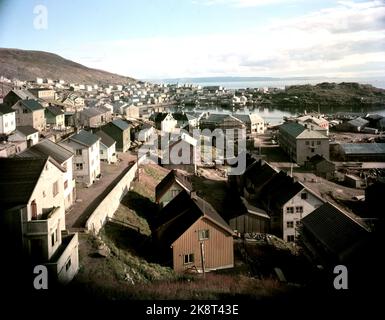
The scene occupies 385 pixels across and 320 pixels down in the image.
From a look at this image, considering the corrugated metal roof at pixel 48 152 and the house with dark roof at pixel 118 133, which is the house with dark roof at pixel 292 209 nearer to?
the corrugated metal roof at pixel 48 152

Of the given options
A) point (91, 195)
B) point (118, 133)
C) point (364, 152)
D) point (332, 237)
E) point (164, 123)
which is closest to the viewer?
point (332, 237)

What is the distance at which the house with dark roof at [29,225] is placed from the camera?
Answer: 6426mm

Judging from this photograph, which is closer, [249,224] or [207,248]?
[207,248]

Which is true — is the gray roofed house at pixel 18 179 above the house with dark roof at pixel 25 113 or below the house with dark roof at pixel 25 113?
below

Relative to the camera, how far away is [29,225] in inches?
258

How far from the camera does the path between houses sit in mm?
9880

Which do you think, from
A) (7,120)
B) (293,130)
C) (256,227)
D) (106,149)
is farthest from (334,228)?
(7,120)

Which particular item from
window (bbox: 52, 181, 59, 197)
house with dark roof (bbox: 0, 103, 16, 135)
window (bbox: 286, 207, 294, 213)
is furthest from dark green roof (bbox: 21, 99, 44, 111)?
window (bbox: 286, 207, 294, 213)

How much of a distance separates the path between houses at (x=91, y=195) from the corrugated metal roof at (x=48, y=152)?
4.20ft

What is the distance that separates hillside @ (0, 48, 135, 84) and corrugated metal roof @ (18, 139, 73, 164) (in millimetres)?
55413

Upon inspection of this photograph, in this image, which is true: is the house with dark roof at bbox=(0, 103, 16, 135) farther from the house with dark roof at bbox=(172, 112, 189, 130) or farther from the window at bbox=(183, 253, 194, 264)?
the window at bbox=(183, 253, 194, 264)

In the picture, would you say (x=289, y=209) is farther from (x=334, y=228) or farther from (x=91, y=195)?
(x=91, y=195)

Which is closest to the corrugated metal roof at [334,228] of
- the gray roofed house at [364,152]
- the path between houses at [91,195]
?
the path between houses at [91,195]

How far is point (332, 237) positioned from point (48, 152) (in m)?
7.24
